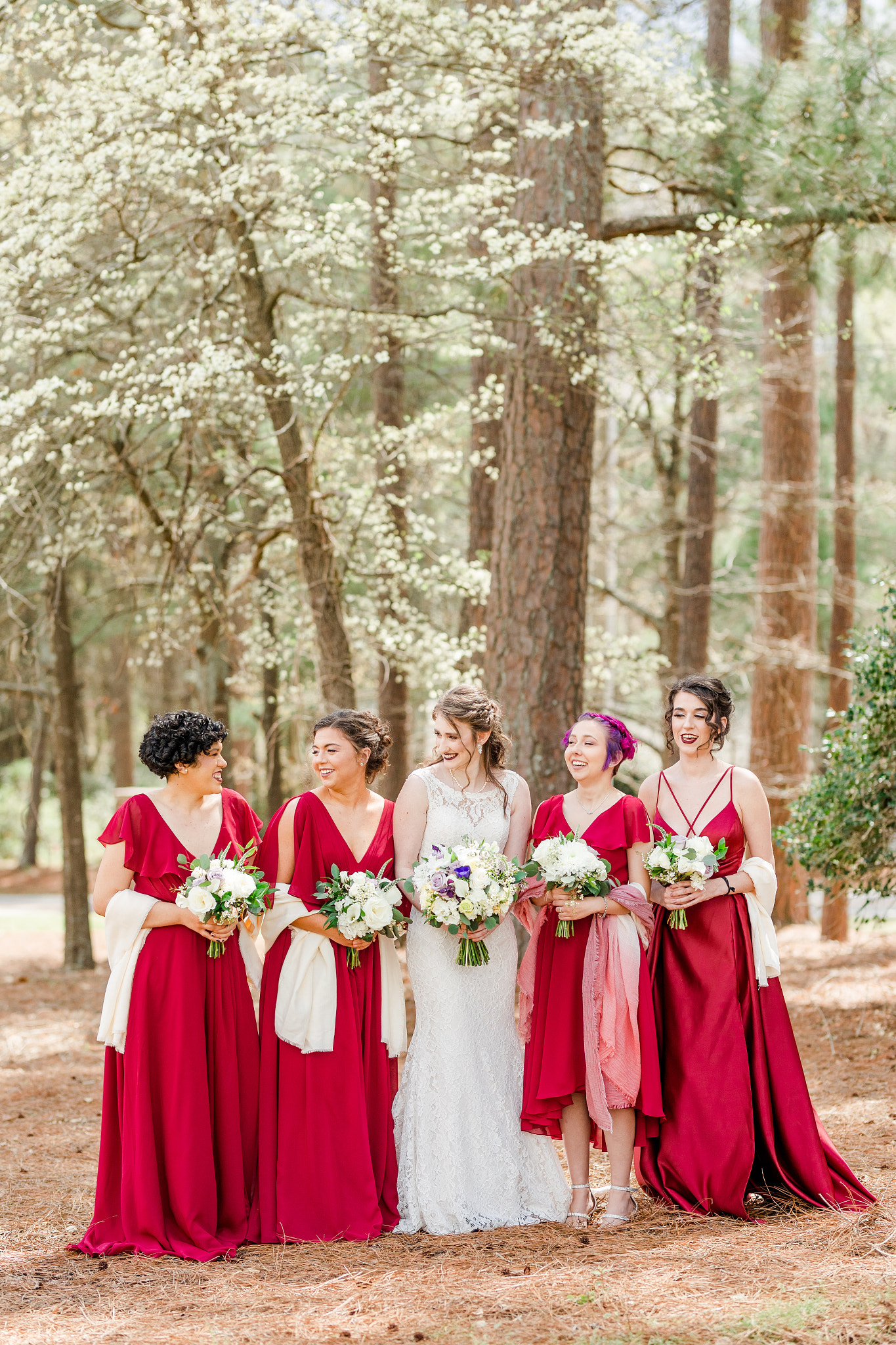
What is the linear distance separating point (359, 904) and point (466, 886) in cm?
42

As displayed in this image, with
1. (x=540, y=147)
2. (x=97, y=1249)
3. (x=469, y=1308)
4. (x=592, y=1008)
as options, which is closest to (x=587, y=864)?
(x=592, y=1008)

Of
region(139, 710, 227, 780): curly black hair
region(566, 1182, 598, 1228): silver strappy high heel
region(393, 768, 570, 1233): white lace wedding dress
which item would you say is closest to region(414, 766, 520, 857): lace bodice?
region(393, 768, 570, 1233): white lace wedding dress

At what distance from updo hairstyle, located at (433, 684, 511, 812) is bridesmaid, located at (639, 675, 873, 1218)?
0.63m

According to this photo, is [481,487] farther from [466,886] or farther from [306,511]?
[466,886]

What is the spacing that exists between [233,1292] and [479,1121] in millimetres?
1191

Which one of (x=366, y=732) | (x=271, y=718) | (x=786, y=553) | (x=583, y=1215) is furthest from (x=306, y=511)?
(x=583, y=1215)

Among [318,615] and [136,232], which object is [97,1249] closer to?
[318,615]

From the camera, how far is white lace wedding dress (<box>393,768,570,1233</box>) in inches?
191

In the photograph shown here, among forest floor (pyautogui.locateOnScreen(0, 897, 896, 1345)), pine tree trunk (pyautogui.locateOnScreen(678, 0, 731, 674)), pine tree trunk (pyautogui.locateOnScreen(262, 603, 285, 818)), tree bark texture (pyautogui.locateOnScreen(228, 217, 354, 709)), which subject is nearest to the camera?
forest floor (pyautogui.locateOnScreen(0, 897, 896, 1345))

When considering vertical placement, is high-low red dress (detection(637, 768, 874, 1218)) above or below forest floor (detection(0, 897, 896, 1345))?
above

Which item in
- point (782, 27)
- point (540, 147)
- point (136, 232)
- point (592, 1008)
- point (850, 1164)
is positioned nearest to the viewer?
point (592, 1008)

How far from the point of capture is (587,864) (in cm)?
470

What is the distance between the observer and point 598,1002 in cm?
486

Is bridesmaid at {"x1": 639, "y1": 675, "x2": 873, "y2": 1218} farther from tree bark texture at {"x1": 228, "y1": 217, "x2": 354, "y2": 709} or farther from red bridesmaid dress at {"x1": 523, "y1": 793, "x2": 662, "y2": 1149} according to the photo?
tree bark texture at {"x1": 228, "y1": 217, "x2": 354, "y2": 709}
